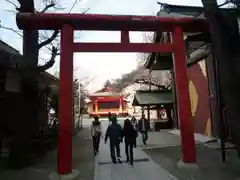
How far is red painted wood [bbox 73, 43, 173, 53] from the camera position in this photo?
849 centimetres

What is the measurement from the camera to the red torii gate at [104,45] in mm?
8023

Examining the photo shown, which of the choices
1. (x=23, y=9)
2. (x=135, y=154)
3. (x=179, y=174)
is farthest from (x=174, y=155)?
(x=23, y=9)

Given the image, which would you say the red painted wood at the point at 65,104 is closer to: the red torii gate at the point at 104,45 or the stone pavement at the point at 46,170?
the red torii gate at the point at 104,45

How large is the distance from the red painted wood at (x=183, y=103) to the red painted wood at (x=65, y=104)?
130 inches

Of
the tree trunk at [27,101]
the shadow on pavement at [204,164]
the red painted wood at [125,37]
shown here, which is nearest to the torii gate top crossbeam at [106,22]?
the red painted wood at [125,37]

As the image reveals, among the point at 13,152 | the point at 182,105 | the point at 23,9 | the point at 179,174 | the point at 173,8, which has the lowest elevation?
the point at 179,174

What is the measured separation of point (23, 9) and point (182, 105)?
6.51 metres

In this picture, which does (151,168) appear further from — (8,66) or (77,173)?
(8,66)

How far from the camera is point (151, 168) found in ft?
29.2

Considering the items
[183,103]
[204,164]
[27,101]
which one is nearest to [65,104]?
[27,101]

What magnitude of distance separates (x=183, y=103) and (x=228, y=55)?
2.38 metres

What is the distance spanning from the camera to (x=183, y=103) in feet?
28.5

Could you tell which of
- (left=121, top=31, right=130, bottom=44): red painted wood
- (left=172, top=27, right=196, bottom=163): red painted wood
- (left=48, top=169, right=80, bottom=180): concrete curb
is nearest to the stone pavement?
(left=48, top=169, right=80, bottom=180): concrete curb

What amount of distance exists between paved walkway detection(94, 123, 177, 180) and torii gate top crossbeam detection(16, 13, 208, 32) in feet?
14.5
